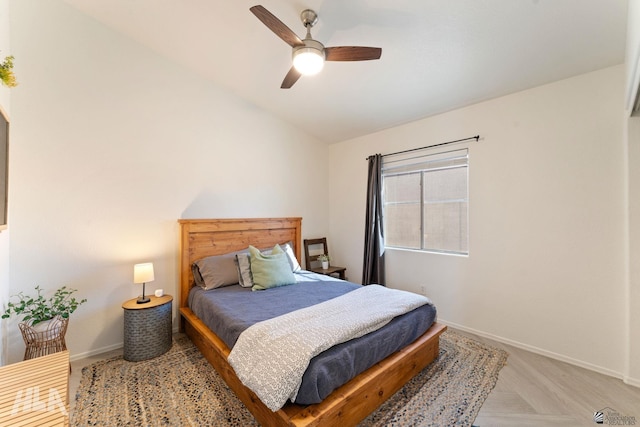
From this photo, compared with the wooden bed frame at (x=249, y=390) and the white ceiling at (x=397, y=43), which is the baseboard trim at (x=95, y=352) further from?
the white ceiling at (x=397, y=43)

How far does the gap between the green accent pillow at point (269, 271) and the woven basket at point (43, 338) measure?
1589 millimetres

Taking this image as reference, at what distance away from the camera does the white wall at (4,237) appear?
2012 mm

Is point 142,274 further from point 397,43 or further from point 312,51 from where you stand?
point 397,43

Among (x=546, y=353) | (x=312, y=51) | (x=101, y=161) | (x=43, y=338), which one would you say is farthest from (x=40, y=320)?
(x=546, y=353)

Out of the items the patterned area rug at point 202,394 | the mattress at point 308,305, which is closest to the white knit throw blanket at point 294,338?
the mattress at point 308,305

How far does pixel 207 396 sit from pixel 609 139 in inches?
156

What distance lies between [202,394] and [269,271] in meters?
1.24

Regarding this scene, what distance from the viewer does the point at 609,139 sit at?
7.54ft

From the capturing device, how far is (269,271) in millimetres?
2951

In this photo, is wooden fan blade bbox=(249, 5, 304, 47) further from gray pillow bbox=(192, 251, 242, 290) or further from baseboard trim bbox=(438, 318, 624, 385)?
baseboard trim bbox=(438, 318, 624, 385)

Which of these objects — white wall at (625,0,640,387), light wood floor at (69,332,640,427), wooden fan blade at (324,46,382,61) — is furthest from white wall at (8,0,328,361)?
white wall at (625,0,640,387)

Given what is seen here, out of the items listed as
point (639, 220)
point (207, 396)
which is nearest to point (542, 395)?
point (639, 220)

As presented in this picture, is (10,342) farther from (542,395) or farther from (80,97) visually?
(542,395)

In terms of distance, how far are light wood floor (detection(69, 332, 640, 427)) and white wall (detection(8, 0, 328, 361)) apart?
0.87 meters
